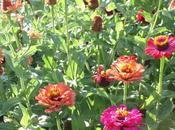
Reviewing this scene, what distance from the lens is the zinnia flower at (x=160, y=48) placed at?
1.40 metres

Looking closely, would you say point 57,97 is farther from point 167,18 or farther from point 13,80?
point 167,18

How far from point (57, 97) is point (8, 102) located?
370 millimetres

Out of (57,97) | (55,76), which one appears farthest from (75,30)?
(57,97)

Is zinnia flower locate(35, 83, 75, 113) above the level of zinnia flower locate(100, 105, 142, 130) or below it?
above

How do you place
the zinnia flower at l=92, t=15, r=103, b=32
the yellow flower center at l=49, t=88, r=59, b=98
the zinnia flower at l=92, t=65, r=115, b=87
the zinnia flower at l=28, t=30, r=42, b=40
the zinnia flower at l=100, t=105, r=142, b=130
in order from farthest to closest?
the zinnia flower at l=28, t=30, r=42, b=40 → the zinnia flower at l=92, t=15, r=103, b=32 → the zinnia flower at l=92, t=65, r=115, b=87 → the yellow flower center at l=49, t=88, r=59, b=98 → the zinnia flower at l=100, t=105, r=142, b=130

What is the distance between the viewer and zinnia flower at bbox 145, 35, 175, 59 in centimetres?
140

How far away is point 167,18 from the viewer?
2021mm

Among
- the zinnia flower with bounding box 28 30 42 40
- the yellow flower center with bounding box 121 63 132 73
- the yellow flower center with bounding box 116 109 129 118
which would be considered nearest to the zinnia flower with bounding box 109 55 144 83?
Answer: the yellow flower center with bounding box 121 63 132 73

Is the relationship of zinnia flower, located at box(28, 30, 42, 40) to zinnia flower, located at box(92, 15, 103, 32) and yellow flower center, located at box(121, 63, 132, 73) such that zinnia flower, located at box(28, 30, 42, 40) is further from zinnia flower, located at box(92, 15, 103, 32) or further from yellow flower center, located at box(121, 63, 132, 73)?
yellow flower center, located at box(121, 63, 132, 73)

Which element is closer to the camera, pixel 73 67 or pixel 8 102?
pixel 8 102

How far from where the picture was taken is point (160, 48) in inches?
56.2

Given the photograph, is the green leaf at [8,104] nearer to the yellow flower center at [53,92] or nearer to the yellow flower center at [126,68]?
the yellow flower center at [53,92]

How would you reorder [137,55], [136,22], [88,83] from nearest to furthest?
[88,83], [137,55], [136,22]

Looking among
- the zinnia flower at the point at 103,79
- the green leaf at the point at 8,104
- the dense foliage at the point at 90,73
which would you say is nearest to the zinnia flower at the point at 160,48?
the dense foliage at the point at 90,73
